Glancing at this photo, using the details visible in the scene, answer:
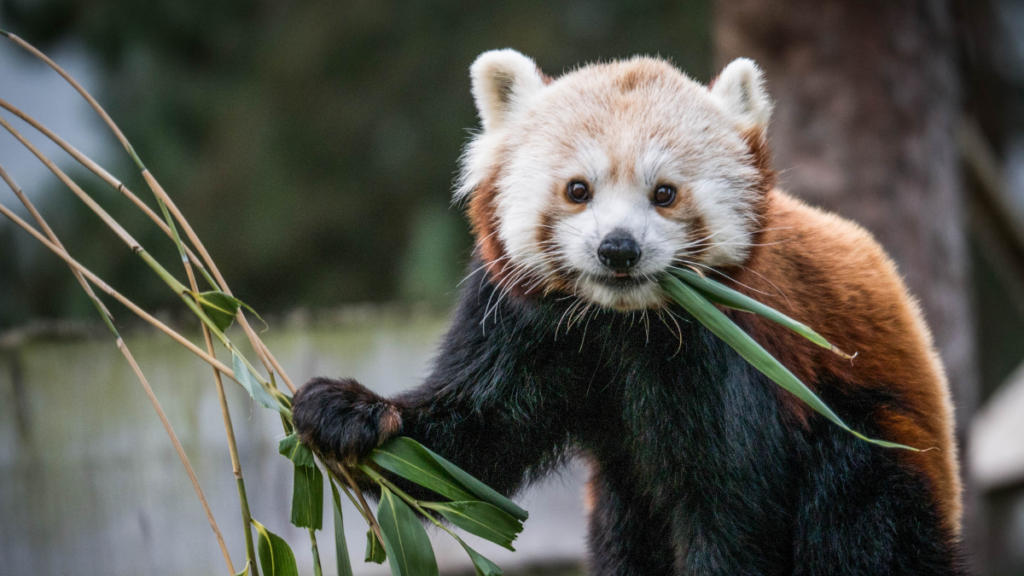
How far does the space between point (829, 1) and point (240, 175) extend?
5054mm

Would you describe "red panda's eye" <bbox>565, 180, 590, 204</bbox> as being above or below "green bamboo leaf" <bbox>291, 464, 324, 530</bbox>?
above

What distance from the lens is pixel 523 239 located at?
A: 1.94 m

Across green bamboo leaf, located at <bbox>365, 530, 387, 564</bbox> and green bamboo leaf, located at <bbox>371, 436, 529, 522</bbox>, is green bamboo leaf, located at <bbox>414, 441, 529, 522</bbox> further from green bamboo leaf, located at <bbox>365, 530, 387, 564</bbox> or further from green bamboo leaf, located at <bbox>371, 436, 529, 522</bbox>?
green bamboo leaf, located at <bbox>365, 530, 387, 564</bbox>

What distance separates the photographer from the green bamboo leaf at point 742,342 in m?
1.66

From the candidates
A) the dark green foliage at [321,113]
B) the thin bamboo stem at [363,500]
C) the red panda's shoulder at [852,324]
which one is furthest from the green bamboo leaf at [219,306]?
the dark green foliage at [321,113]

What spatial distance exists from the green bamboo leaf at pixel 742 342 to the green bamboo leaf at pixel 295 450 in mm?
888

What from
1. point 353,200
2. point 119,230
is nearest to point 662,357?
point 119,230

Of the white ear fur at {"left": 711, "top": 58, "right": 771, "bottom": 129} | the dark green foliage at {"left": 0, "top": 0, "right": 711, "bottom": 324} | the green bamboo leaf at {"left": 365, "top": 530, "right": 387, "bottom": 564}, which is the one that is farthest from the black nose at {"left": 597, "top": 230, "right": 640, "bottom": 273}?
the dark green foliage at {"left": 0, "top": 0, "right": 711, "bottom": 324}

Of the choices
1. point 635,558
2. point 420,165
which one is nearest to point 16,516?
point 635,558

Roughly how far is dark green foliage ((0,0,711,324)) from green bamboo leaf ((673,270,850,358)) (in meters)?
4.56

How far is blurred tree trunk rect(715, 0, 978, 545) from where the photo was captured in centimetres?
391

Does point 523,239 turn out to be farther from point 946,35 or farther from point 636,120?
point 946,35

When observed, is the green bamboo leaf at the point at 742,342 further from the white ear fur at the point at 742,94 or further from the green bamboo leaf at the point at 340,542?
the green bamboo leaf at the point at 340,542

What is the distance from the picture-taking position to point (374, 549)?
197 centimetres
